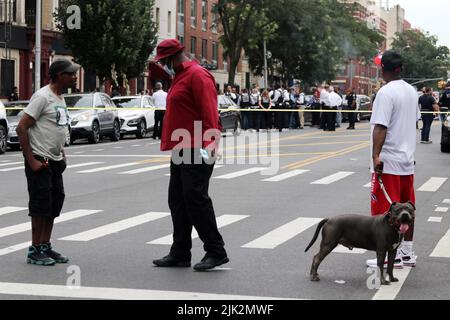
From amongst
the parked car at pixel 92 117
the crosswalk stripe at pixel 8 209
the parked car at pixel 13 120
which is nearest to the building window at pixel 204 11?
the parked car at pixel 92 117

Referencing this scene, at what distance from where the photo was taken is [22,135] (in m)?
8.23

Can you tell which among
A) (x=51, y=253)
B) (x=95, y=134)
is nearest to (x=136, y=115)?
(x=95, y=134)

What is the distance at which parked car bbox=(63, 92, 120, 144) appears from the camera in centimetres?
2920

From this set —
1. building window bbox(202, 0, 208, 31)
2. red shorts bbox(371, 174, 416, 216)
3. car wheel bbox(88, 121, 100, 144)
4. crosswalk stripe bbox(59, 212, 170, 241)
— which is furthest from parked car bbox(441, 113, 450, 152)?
building window bbox(202, 0, 208, 31)

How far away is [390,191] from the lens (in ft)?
26.4

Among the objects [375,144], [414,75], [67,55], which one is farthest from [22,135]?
[414,75]

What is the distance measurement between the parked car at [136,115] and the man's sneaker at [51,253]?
24.4m

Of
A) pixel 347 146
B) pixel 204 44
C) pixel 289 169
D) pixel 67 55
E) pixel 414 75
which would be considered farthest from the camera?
pixel 414 75

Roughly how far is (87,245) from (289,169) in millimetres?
10029

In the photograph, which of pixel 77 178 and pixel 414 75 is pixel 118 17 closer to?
pixel 77 178

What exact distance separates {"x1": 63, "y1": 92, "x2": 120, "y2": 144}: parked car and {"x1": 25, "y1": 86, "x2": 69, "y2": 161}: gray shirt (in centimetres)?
2063

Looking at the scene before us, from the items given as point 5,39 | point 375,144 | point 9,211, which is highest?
point 5,39

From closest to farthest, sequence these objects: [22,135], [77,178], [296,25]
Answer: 1. [22,135]
2. [77,178]
3. [296,25]

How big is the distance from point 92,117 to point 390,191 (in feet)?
73.3
